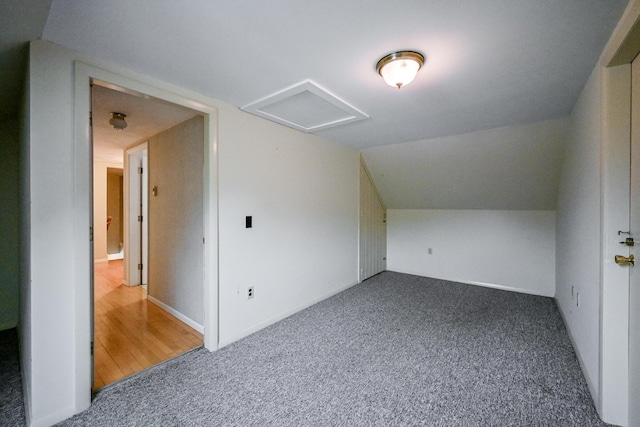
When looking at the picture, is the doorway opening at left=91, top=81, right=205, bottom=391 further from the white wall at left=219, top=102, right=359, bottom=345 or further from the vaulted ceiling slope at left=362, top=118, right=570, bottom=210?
the vaulted ceiling slope at left=362, top=118, right=570, bottom=210

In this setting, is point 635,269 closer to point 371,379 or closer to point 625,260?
point 625,260

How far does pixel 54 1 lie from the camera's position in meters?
1.20

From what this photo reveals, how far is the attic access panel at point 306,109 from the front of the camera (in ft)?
7.02

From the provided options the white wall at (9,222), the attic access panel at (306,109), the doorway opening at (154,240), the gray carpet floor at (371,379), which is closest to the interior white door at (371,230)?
the gray carpet floor at (371,379)

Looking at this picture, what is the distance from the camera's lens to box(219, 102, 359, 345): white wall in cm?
243

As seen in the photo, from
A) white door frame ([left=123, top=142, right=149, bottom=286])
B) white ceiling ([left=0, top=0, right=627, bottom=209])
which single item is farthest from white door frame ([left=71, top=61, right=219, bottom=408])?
white door frame ([left=123, top=142, right=149, bottom=286])

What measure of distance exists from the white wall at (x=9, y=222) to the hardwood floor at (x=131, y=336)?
745 mm

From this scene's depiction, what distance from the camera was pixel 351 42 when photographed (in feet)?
4.88

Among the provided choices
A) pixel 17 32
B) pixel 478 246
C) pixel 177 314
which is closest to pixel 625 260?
pixel 478 246

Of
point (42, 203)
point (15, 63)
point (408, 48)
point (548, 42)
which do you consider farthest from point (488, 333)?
point (15, 63)

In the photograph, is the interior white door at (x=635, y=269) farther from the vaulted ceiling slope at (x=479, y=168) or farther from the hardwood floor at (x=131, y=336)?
the hardwood floor at (x=131, y=336)

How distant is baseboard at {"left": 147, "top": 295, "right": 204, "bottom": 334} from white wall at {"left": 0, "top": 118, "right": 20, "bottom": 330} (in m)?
1.23

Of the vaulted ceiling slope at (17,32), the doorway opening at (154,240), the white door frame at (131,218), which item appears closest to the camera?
the vaulted ceiling slope at (17,32)

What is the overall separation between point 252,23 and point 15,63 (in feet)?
5.39
